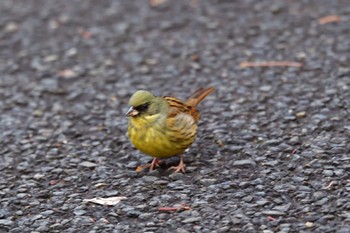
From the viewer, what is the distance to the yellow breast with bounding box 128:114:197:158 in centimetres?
629

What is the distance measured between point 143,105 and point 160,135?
29 centimetres

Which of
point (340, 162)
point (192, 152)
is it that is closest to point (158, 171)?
point (192, 152)

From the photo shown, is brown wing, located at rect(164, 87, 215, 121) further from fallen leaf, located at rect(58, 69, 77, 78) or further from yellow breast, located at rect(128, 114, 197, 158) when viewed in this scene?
fallen leaf, located at rect(58, 69, 77, 78)

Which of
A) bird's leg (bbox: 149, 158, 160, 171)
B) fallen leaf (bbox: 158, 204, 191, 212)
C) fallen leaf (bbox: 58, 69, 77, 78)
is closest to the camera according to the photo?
fallen leaf (bbox: 158, 204, 191, 212)

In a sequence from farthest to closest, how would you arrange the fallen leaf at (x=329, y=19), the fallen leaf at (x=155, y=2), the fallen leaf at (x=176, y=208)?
1. the fallen leaf at (x=155, y=2)
2. the fallen leaf at (x=329, y=19)
3. the fallen leaf at (x=176, y=208)

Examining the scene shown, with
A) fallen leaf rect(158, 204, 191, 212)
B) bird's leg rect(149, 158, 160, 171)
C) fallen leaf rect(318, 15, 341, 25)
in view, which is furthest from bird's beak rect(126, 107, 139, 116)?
fallen leaf rect(318, 15, 341, 25)

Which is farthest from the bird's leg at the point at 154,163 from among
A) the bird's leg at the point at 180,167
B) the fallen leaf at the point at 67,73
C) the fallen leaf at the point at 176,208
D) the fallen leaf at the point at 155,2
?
the fallen leaf at the point at 155,2

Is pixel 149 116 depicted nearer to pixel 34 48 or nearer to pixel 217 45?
pixel 217 45

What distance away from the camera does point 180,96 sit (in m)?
8.30

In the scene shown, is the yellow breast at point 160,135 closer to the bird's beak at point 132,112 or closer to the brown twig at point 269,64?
the bird's beak at point 132,112

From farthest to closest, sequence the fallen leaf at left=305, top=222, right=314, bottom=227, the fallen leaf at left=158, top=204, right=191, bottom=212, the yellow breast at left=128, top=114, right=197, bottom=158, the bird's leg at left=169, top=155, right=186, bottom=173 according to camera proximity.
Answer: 1. the bird's leg at left=169, top=155, right=186, bottom=173
2. the yellow breast at left=128, top=114, right=197, bottom=158
3. the fallen leaf at left=158, top=204, right=191, bottom=212
4. the fallen leaf at left=305, top=222, right=314, bottom=227

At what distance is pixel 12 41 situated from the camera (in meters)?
10.1

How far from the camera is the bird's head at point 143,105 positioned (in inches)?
251

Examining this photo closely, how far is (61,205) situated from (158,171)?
3.00 feet
